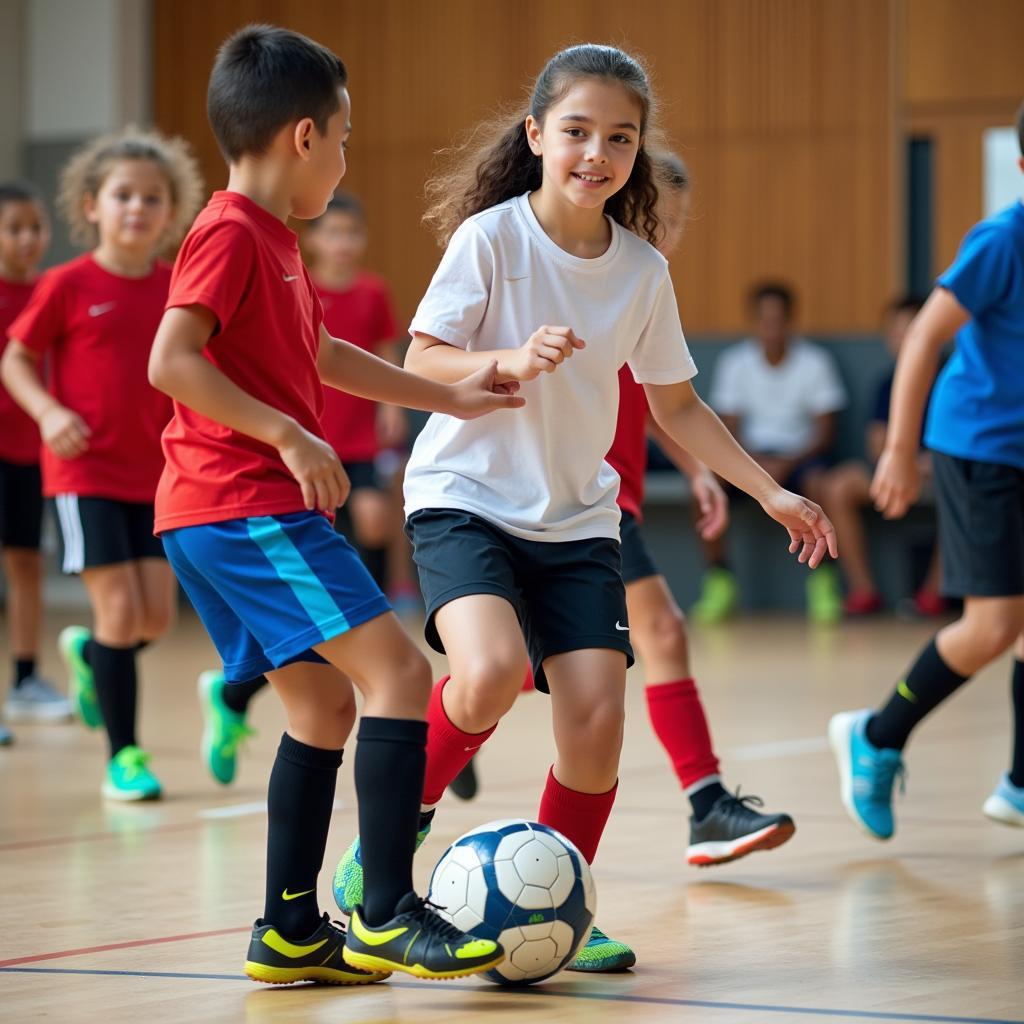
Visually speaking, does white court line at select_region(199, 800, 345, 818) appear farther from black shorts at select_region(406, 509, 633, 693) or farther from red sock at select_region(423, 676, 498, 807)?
black shorts at select_region(406, 509, 633, 693)

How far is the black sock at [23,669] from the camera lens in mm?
5641

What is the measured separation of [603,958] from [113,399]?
2342 mm

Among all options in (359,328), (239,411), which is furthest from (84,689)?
(239,411)

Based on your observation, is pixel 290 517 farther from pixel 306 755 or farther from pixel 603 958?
pixel 603 958

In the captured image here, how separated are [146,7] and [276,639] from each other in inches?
359

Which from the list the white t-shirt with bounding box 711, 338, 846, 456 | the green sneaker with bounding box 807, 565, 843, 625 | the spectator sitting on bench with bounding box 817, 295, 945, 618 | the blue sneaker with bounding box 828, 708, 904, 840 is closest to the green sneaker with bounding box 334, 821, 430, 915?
the blue sneaker with bounding box 828, 708, 904, 840

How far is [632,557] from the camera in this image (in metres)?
3.47

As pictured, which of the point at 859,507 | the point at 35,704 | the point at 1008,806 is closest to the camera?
the point at 1008,806

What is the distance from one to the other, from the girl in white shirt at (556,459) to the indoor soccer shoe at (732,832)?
0.63 m

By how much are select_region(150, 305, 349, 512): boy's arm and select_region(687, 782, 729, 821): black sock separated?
4.23 feet

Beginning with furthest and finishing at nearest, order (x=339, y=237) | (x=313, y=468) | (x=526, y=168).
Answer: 1. (x=339, y=237)
2. (x=526, y=168)
3. (x=313, y=468)

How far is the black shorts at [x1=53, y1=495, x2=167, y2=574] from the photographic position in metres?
4.19

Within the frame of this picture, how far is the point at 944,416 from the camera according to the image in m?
3.59

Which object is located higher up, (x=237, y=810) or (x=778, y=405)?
(x=778, y=405)
